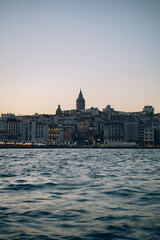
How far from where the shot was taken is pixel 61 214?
1263 centimetres

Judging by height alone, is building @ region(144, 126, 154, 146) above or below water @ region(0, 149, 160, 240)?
above

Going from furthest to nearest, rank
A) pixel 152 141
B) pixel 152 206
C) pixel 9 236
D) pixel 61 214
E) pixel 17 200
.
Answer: pixel 152 141, pixel 17 200, pixel 152 206, pixel 61 214, pixel 9 236

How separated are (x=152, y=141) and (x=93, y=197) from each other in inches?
7278

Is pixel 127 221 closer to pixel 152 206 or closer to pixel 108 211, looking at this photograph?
pixel 108 211

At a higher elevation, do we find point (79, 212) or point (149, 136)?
point (149, 136)

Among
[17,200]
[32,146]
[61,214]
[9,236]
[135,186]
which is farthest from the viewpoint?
[32,146]

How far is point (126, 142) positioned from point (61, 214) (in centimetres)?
18752

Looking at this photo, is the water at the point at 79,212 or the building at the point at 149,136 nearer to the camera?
the water at the point at 79,212

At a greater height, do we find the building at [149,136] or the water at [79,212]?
the building at [149,136]

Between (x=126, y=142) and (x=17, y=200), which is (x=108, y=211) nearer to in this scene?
(x=17, y=200)

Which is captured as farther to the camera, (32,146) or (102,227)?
(32,146)

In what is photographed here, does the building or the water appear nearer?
the water

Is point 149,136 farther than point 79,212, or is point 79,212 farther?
point 149,136

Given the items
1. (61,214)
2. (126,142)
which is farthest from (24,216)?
(126,142)
